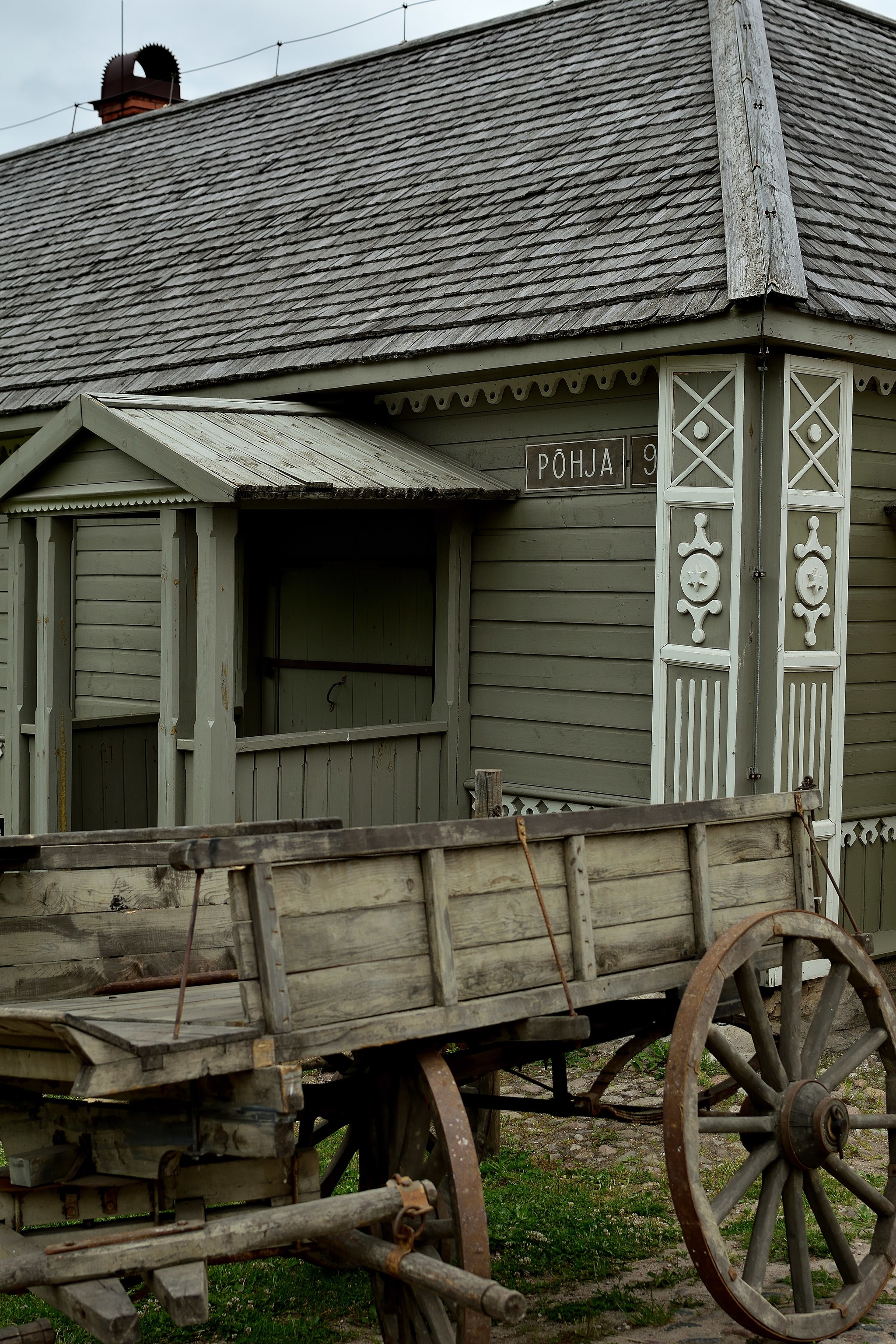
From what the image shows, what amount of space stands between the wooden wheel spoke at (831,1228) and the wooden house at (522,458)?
8.31 feet

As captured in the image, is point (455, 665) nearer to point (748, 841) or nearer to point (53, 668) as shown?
point (53, 668)

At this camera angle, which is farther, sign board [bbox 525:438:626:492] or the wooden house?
sign board [bbox 525:438:626:492]

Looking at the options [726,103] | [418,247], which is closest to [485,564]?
[418,247]

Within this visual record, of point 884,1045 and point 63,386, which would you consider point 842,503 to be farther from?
point 63,386

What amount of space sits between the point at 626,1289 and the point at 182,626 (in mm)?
3651

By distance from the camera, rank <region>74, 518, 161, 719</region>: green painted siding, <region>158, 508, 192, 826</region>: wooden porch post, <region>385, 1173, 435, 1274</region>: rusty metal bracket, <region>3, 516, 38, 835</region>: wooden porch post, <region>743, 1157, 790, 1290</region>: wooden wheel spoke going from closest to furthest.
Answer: <region>385, 1173, 435, 1274</region>: rusty metal bracket, <region>743, 1157, 790, 1290</region>: wooden wheel spoke, <region>158, 508, 192, 826</region>: wooden porch post, <region>3, 516, 38, 835</region>: wooden porch post, <region>74, 518, 161, 719</region>: green painted siding

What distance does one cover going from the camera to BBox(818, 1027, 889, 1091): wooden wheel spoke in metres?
4.18

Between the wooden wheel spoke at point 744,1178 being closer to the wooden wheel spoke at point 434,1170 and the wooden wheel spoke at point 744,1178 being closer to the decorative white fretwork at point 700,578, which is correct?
the wooden wheel spoke at point 434,1170

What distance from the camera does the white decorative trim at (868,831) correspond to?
7082 mm

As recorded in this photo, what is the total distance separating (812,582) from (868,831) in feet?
4.94

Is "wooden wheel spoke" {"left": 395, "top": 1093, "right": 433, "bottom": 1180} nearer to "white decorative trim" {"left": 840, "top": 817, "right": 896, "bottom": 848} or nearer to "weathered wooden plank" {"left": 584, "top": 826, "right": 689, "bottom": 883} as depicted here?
"weathered wooden plank" {"left": 584, "top": 826, "right": 689, "bottom": 883}

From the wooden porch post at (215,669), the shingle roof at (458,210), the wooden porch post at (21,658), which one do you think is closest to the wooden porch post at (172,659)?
the wooden porch post at (215,669)

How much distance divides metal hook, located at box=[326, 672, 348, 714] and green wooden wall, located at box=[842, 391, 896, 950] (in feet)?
10.8

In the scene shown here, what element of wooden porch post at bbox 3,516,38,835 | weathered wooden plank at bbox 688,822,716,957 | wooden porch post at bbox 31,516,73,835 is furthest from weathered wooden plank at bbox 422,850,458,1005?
wooden porch post at bbox 3,516,38,835
